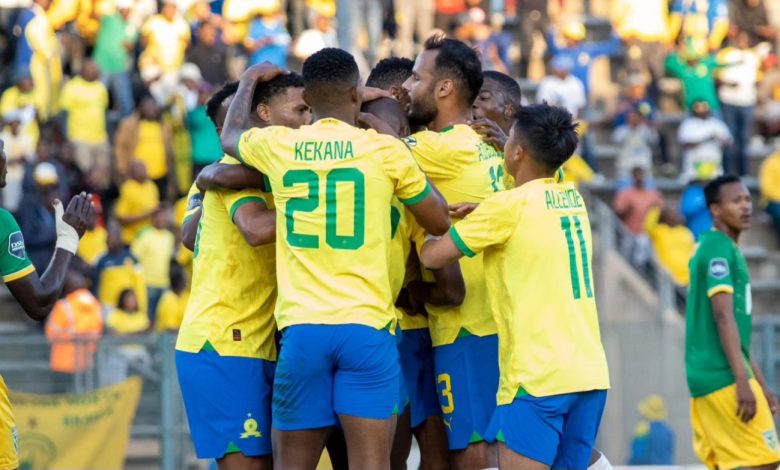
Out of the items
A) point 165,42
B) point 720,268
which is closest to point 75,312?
point 165,42

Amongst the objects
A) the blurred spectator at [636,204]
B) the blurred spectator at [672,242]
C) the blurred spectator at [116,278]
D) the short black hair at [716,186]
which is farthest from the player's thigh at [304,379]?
the blurred spectator at [672,242]

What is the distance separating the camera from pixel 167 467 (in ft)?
49.6

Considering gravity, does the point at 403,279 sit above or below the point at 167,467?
above

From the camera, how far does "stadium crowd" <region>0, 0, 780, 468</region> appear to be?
18656mm

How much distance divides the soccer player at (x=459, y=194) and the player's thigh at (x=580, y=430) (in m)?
0.46

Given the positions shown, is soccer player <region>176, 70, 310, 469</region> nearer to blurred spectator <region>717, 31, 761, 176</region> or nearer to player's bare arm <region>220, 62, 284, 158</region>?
player's bare arm <region>220, 62, 284, 158</region>

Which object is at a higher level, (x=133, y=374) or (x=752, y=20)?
(x=752, y=20)

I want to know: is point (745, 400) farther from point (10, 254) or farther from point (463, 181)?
point (10, 254)

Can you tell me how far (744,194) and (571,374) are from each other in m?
3.88

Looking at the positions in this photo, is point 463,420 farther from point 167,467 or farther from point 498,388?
point 167,467

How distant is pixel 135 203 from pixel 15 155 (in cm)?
156

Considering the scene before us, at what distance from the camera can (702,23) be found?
25.3m

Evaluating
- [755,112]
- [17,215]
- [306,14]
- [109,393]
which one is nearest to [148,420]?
[109,393]

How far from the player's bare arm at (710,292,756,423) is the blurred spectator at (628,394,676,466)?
487 cm
